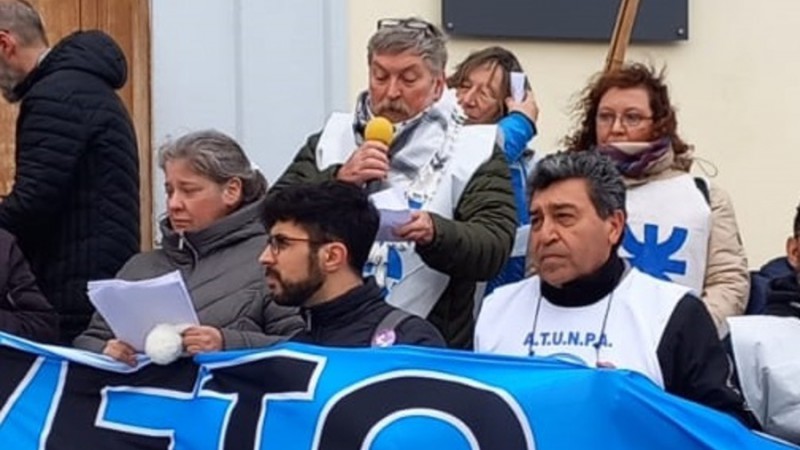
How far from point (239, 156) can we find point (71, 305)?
2.67 ft

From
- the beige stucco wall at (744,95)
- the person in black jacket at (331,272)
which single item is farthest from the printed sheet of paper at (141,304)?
the beige stucco wall at (744,95)

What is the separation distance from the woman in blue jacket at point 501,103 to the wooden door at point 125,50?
111 cm

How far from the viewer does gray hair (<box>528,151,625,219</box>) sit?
15.2 ft

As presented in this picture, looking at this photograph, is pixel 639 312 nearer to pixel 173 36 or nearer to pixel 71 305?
pixel 71 305

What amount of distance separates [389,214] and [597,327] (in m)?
0.67

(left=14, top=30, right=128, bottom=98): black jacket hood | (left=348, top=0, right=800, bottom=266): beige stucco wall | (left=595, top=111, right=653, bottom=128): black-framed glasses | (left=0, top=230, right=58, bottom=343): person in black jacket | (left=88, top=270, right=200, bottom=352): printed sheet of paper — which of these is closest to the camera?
(left=88, top=270, right=200, bottom=352): printed sheet of paper

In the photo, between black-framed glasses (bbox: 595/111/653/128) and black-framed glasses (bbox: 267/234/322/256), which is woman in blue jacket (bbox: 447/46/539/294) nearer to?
black-framed glasses (bbox: 595/111/653/128)

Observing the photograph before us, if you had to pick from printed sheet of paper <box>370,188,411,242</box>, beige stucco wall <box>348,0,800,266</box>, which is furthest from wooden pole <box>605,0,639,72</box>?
printed sheet of paper <box>370,188,411,242</box>

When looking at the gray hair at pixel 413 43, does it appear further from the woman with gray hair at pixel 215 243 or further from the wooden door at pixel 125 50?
the wooden door at pixel 125 50

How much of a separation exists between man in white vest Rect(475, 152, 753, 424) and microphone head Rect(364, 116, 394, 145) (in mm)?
507

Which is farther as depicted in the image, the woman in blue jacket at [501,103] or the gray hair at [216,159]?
the woman in blue jacket at [501,103]

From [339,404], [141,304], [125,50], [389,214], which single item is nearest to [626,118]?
[389,214]

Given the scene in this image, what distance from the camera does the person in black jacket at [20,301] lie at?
17.2 feet

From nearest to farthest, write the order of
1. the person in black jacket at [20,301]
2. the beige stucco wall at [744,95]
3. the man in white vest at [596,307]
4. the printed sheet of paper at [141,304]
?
the man in white vest at [596,307]
the printed sheet of paper at [141,304]
the person in black jacket at [20,301]
the beige stucco wall at [744,95]
